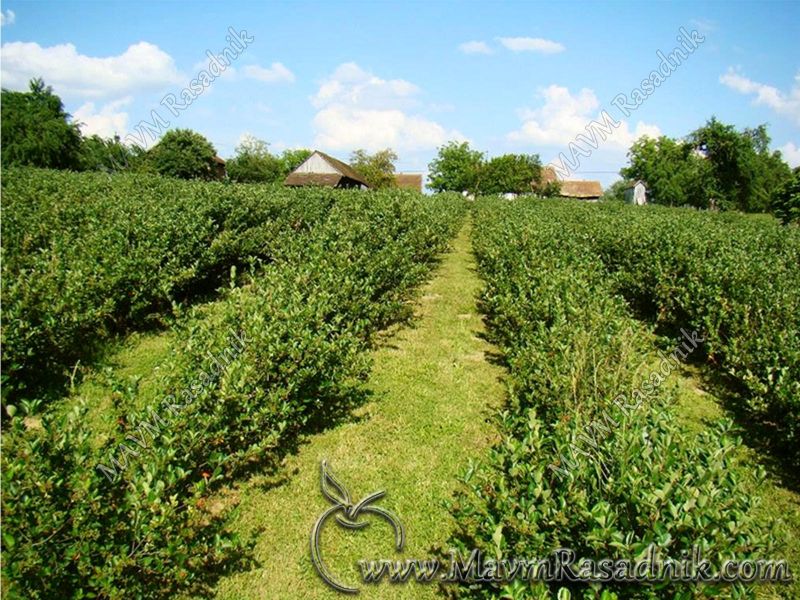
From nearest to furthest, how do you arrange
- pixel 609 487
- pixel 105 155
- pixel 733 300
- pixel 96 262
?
pixel 609 487 < pixel 96 262 < pixel 733 300 < pixel 105 155

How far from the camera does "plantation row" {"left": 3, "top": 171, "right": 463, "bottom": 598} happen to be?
8.23 feet

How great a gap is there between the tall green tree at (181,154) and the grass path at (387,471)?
193 ft

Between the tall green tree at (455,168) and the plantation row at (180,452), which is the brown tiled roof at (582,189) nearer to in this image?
the tall green tree at (455,168)

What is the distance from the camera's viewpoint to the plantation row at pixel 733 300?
574cm

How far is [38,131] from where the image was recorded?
152 ft

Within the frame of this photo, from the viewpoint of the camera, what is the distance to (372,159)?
242ft

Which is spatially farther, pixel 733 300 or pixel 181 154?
pixel 181 154

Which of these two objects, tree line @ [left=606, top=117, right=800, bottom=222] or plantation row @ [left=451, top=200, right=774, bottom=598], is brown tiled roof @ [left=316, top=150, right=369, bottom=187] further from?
plantation row @ [left=451, top=200, right=774, bottom=598]

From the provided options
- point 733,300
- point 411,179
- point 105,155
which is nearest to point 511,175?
point 411,179

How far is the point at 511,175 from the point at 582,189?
26.4 metres

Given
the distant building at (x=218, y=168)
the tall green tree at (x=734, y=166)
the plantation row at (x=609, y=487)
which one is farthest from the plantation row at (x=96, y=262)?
the tall green tree at (x=734, y=166)

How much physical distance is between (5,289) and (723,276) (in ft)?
33.8

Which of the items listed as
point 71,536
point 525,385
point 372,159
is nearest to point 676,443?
point 525,385

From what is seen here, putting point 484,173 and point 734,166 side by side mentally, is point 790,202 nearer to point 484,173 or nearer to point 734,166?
point 734,166
